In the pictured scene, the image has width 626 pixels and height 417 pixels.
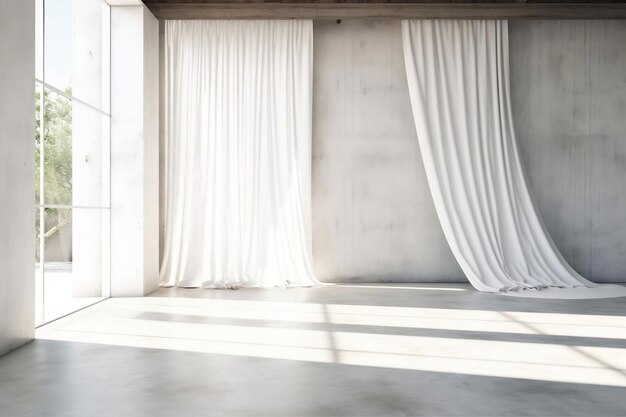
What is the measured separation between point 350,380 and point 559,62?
6.41 meters

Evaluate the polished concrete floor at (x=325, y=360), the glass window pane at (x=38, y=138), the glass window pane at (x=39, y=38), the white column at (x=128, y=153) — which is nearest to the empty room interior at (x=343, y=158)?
the white column at (x=128, y=153)

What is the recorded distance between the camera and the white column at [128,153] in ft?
22.4

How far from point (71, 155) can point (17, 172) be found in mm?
2029

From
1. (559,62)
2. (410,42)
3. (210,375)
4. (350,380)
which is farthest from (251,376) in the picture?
(559,62)

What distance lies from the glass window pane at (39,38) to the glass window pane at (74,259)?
1.23m

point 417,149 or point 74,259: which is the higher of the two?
point 417,149

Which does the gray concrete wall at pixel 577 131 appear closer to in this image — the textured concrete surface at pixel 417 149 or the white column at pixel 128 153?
the textured concrete surface at pixel 417 149

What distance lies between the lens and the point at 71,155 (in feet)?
20.2

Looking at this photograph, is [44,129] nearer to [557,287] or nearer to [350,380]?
[350,380]

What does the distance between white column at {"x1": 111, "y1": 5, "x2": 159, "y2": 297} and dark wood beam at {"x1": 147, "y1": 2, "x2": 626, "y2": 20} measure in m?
0.83

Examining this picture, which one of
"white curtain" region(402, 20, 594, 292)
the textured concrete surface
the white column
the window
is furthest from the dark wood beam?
the window

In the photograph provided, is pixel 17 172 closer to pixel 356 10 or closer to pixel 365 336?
pixel 365 336

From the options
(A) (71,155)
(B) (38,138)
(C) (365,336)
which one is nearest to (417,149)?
(C) (365,336)

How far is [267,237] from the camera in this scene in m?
7.64
